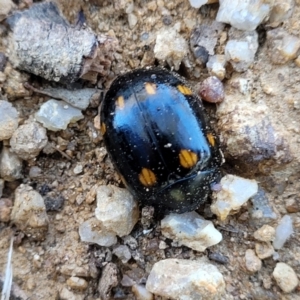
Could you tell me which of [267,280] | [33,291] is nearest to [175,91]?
[267,280]

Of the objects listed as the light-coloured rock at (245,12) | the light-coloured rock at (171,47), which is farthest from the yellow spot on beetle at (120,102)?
the light-coloured rock at (245,12)

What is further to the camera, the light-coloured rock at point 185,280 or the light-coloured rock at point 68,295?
the light-coloured rock at point 68,295

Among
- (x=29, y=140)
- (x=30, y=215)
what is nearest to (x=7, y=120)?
(x=29, y=140)

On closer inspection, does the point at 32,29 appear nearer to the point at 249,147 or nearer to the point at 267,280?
the point at 249,147

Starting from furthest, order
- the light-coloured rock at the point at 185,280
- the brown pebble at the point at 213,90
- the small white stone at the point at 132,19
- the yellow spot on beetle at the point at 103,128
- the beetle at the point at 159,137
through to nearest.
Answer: the small white stone at the point at 132,19 → the brown pebble at the point at 213,90 → the yellow spot on beetle at the point at 103,128 → the beetle at the point at 159,137 → the light-coloured rock at the point at 185,280

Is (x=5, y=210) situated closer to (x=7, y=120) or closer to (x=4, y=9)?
(x=7, y=120)

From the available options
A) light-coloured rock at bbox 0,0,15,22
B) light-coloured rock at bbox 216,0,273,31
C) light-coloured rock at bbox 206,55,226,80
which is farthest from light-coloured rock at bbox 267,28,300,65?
light-coloured rock at bbox 0,0,15,22

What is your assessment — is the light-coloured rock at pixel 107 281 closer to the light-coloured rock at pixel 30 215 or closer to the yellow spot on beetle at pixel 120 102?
the light-coloured rock at pixel 30 215
